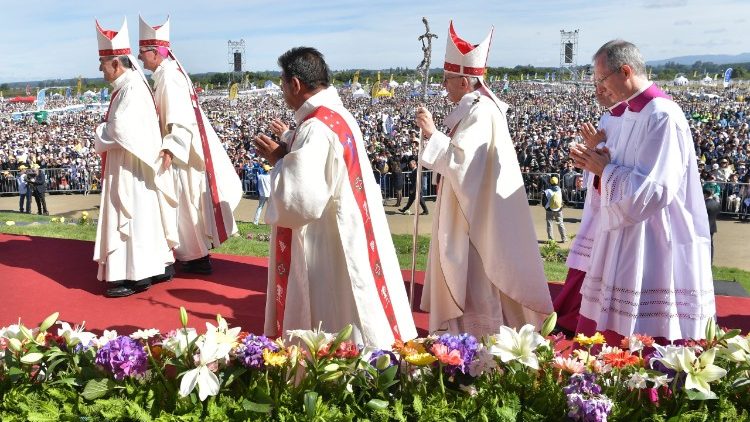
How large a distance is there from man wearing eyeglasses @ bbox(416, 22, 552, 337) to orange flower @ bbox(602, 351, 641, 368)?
77.2 inches

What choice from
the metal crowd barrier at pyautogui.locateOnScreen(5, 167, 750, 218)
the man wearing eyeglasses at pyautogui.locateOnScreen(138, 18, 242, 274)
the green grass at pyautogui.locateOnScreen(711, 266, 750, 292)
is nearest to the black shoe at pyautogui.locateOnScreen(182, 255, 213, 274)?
the man wearing eyeglasses at pyautogui.locateOnScreen(138, 18, 242, 274)

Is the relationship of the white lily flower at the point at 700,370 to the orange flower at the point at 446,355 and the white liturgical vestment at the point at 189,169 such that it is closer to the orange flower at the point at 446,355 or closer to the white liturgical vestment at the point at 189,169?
the orange flower at the point at 446,355

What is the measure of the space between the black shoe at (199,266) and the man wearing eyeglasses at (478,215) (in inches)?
90.6

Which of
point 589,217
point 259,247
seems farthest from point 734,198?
Result: point 589,217

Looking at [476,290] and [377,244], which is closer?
[377,244]

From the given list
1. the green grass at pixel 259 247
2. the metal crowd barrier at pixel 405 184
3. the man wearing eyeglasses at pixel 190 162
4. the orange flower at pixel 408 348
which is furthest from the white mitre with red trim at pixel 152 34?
the metal crowd barrier at pixel 405 184

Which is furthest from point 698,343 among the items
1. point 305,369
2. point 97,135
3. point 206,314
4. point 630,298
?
point 97,135

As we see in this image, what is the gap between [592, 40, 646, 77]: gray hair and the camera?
3.42 meters

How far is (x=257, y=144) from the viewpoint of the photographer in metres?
3.45

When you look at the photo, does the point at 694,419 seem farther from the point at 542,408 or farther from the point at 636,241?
the point at 636,241

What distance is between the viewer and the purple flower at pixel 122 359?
91.3 inches

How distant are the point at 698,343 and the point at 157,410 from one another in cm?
181

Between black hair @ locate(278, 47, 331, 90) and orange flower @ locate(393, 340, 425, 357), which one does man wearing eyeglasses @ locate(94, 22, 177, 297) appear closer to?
black hair @ locate(278, 47, 331, 90)

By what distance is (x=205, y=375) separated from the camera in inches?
87.7
